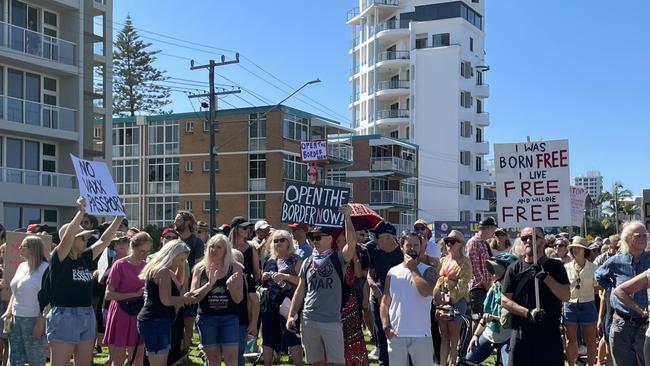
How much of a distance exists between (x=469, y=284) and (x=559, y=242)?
326 centimetres

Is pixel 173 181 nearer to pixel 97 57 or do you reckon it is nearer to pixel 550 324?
pixel 97 57

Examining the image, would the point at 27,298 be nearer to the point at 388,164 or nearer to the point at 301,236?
the point at 301,236

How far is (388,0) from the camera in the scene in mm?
78000

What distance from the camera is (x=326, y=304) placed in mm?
8352

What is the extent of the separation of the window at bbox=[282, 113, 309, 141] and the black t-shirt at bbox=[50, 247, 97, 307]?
4768 cm

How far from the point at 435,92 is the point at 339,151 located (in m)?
16.8

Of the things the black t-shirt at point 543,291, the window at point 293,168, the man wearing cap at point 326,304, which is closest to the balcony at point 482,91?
the window at point 293,168

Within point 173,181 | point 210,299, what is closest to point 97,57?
point 173,181

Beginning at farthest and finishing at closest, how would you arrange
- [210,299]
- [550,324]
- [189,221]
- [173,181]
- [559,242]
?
[173,181], [559,242], [189,221], [210,299], [550,324]

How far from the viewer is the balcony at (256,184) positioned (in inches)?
2228

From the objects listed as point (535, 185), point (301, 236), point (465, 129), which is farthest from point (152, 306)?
point (465, 129)

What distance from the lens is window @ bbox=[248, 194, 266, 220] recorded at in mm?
56625

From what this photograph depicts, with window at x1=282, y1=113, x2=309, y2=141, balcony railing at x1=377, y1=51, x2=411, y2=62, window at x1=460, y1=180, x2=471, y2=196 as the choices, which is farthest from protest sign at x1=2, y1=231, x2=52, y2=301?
balcony railing at x1=377, y1=51, x2=411, y2=62

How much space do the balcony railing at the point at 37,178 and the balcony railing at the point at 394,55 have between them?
4474 cm
